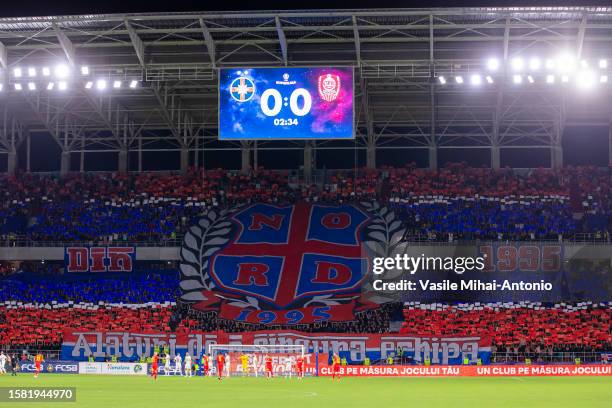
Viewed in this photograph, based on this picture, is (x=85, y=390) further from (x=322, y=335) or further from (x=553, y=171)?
(x=553, y=171)

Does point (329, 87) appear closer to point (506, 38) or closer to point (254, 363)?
point (506, 38)

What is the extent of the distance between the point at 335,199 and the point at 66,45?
65.4ft

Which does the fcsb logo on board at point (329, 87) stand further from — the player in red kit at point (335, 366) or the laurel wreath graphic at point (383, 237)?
the laurel wreath graphic at point (383, 237)

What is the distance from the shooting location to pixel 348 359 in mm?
50344

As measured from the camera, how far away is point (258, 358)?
47.9 metres

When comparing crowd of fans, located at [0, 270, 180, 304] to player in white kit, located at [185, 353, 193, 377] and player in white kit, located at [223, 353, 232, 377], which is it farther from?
player in white kit, located at [223, 353, 232, 377]

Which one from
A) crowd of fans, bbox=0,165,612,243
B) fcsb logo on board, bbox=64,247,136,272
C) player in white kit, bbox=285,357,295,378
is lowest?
player in white kit, bbox=285,357,295,378

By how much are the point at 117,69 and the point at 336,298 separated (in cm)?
1774

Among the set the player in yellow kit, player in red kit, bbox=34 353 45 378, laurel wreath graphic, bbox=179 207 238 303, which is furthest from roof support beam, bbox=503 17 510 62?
player in red kit, bbox=34 353 45 378

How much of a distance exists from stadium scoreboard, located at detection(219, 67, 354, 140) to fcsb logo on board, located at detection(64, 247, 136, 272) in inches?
661

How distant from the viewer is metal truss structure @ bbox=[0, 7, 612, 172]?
46.7 metres

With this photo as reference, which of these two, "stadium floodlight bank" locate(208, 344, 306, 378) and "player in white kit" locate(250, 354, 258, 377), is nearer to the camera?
"player in white kit" locate(250, 354, 258, 377)

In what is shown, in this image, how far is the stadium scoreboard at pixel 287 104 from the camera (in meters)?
43.3

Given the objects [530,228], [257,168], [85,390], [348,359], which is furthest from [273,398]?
[257,168]
